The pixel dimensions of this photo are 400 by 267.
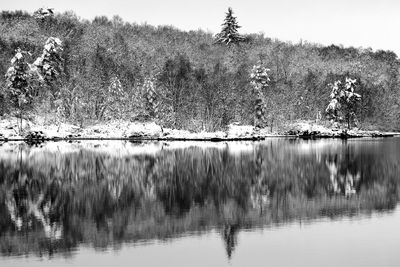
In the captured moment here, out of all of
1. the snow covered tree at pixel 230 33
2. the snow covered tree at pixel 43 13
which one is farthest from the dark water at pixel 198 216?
the snow covered tree at pixel 230 33

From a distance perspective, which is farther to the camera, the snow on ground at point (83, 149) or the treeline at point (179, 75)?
the treeline at point (179, 75)

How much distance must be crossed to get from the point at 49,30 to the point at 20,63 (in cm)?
4344

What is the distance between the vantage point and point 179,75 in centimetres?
Answer: 10056

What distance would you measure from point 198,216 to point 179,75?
269 feet

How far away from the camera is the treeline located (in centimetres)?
9288

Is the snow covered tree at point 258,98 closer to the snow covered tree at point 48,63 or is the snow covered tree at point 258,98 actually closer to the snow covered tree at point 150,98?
the snow covered tree at point 150,98

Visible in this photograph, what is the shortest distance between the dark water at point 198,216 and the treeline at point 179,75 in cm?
5664

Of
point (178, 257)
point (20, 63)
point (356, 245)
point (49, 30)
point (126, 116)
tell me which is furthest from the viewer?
point (49, 30)

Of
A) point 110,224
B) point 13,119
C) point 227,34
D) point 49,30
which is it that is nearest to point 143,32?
point 227,34

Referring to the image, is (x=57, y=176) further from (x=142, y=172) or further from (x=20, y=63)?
(x=20, y=63)

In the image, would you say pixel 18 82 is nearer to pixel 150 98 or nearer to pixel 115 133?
pixel 115 133

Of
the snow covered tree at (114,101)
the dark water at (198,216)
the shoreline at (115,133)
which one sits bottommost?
the dark water at (198,216)

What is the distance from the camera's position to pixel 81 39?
125688mm

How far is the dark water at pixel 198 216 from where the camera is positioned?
14688 millimetres
